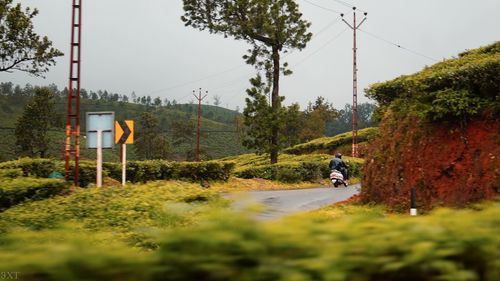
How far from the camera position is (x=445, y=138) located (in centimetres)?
1225

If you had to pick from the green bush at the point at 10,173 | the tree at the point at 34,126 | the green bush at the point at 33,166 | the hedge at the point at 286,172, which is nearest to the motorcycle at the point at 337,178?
the hedge at the point at 286,172

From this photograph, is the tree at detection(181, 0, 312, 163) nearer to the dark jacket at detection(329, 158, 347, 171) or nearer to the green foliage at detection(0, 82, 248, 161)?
the dark jacket at detection(329, 158, 347, 171)

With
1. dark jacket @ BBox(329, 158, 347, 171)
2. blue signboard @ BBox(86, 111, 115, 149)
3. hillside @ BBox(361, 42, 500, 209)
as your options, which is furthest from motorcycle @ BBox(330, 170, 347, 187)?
blue signboard @ BBox(86, 111, 115, 149)

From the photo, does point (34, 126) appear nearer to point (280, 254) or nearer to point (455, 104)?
point (455, 104)

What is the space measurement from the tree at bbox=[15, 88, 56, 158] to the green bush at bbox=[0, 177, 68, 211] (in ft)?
155

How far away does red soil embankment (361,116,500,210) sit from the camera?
11.1m

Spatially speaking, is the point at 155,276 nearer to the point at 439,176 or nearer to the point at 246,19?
the point at 439,176

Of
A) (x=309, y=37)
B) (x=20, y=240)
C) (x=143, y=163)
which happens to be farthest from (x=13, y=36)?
(x=20, y=240)

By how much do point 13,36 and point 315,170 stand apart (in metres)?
18.2

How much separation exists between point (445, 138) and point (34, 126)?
175ft

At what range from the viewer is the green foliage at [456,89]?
37.4 feet

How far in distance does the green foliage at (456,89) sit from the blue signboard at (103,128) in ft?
27.0

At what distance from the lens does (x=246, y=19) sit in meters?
31.2

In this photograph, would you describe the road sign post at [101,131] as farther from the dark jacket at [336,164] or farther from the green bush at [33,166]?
the dark jacket at [336,164]
